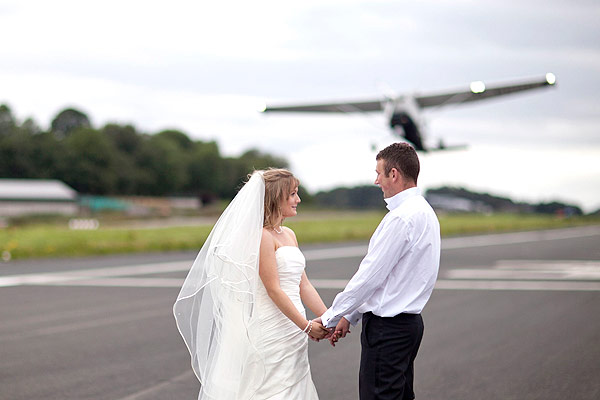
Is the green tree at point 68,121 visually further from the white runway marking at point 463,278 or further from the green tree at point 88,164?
the white runway marking at point 463,278

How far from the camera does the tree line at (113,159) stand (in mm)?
90688

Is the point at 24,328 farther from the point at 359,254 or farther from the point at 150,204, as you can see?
the point at 150,204

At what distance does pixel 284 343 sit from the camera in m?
3.73

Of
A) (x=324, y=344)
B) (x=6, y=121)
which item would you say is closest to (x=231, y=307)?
(x=324, y=344)

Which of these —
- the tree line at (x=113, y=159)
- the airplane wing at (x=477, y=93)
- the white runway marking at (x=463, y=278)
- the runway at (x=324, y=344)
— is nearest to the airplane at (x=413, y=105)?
the airplane wing at (x=477, y=93)

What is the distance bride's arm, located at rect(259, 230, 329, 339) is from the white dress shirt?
0.36m

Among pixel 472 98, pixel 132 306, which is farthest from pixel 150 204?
pixel 132 306

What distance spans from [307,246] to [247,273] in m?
23.1

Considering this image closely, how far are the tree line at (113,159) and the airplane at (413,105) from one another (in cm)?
3087

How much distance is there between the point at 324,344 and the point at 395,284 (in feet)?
14.6

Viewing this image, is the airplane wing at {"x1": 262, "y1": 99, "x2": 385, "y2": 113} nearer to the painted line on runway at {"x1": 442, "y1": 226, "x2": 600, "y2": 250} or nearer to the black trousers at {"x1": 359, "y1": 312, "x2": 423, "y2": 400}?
the painted line on runway at {"x1": 442, "y1": 226, "x2": 600, "y2": 250}

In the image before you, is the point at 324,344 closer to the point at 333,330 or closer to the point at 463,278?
the point at 333,330

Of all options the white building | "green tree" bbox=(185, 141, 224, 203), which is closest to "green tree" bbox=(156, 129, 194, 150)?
"green tree" bbox=(185, 141, 224, 203)

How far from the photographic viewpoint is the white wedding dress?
3.68 metres
